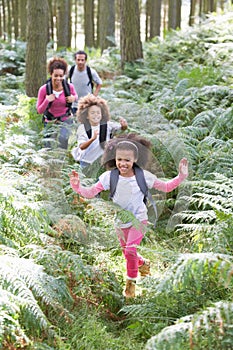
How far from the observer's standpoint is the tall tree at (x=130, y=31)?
1270cm

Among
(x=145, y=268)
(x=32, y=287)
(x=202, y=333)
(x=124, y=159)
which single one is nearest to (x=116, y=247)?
(x=145, y=268)

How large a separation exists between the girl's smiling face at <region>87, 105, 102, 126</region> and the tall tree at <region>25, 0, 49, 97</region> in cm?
483

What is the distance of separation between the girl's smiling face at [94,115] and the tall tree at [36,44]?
4828 mm

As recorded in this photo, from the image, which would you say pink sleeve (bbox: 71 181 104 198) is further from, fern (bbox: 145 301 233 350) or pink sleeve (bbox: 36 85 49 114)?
pink sleeve (bbox: 36 85 49 114)

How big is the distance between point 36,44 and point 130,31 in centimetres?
319

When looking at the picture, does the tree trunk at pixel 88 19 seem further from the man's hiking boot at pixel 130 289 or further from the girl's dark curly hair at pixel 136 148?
the man's hiking boot at pixel 130 289

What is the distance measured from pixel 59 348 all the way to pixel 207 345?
108 cm

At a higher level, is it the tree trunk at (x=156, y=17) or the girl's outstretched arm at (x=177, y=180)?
the tree trunk at (x=156, y=17)

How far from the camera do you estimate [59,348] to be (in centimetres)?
357

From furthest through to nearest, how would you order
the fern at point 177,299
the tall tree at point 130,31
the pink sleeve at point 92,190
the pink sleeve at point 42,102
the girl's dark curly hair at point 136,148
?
the tall tree at point 130,31 < the pink sleeve at point 42,102 < the girl's dark curly hair at point 136,148 < the pink sleeve at point 92,190 < the fern at point 177,299

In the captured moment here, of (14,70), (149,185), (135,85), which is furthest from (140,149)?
(14,70)

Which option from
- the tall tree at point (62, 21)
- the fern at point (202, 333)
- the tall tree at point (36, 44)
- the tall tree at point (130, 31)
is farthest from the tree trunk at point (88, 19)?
the fern at point (202, 333)

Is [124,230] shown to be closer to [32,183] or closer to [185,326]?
[32,183]

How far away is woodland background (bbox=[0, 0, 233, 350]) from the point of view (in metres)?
3.47
